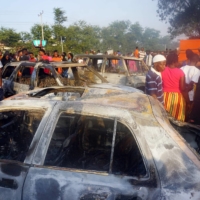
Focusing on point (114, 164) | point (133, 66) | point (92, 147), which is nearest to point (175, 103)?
point (92, 147)

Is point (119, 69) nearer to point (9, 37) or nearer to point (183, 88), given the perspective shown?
point (183, 88)

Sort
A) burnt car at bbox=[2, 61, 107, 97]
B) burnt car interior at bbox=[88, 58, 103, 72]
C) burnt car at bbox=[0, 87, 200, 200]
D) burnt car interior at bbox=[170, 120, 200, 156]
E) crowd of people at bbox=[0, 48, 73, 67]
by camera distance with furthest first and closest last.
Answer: crowd of people at bbox=[0, 48, 73, 67], burnt car interior at bbox=[88, 58, 103, 72], burnt car at bbox=[2, 61, 107, 97], burnt car interior at bbox=[170, 120, 200, 156], burnt car at bbox=[0, 87, 200, 200]

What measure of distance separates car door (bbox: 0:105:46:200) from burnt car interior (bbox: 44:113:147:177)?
225mm

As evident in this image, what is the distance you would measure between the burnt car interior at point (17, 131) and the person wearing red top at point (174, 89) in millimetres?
2267

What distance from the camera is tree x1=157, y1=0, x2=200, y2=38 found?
24672mm

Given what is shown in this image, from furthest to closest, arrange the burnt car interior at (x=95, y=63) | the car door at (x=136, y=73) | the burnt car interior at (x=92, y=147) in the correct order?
1. the burnt car interior at (x=95, y=63)
2. the car door at (x=136, y=73)
3. the burnt car interior at (x=92, y=147)

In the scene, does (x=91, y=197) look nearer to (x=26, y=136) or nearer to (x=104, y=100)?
(x=104, y=100)

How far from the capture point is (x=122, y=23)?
85688 mm

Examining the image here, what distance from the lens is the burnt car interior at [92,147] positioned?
234 cm

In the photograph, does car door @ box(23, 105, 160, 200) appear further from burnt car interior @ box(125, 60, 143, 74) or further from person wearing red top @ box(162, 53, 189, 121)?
burnt car interior @ box(125, 60, 143, 74)

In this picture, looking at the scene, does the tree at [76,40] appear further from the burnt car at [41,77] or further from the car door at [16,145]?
the car door at [16,145]

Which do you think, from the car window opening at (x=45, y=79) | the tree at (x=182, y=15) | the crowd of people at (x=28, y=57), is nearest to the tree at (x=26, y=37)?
the tree at (x=182, y=15)

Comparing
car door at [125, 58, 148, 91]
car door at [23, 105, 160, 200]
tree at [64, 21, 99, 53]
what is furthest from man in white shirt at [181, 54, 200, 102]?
tree at [64, 21, 99, 53]

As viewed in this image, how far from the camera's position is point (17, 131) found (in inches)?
133
